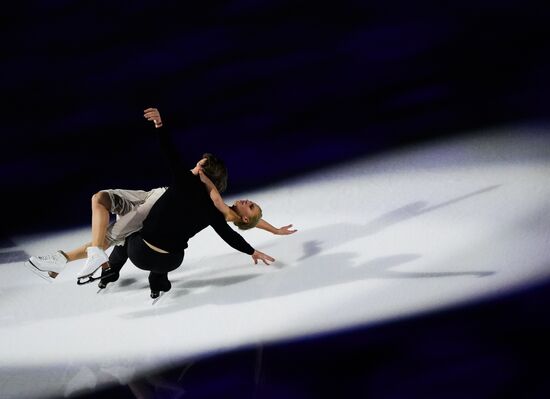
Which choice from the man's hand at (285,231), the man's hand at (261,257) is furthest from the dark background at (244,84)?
the man's hand at (261,257)

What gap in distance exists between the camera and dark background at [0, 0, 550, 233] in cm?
427

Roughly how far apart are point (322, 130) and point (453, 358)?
2191 millimetres

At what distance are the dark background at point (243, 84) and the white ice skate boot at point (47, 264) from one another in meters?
1.01

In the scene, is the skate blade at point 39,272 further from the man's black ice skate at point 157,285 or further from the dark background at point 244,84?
the dark background at point 244,84

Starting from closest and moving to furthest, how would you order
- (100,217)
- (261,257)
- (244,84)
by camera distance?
(100,217) < (261,257) < (244,84)

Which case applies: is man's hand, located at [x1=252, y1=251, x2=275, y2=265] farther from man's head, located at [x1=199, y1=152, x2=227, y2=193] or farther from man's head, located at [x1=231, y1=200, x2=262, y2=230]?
man's head, located at [x1=199, y1=152, x2=227, y2=193]

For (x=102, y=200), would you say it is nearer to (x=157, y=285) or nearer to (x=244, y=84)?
(x=157, y=285)

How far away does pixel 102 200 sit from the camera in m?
3.18

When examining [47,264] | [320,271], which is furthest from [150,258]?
[320,271]

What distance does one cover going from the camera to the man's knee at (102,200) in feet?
10.4

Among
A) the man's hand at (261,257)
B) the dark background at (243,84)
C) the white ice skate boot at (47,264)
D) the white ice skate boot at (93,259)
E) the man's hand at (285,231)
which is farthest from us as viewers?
the dark background at (243,84)

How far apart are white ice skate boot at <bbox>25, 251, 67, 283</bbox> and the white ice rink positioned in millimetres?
269

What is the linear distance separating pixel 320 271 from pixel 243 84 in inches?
76.5

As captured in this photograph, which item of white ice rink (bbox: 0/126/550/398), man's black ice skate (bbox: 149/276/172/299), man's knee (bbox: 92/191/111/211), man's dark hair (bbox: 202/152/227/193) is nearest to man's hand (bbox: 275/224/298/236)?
white ice rink (bbox: 0/126/550/398)
